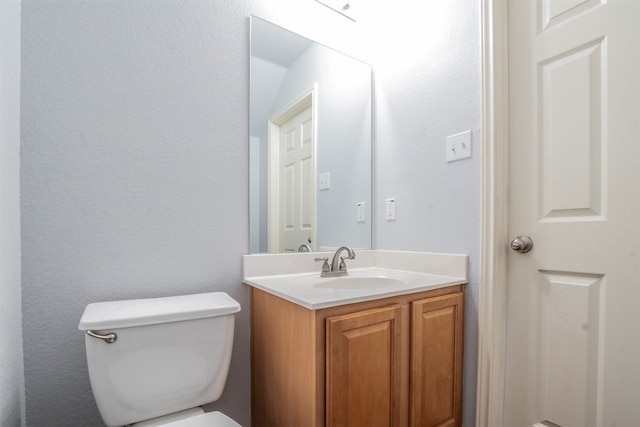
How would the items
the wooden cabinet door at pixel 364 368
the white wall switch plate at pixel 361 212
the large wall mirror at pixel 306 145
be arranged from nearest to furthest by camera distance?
1. the wooden cabinet door at pixel 364 368
2. the large wall mirror at pixel 306 145
3. the white wall switch plate at pixel 361 212

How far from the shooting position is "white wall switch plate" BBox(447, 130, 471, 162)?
4.20 ft

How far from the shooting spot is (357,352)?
957 millimetres

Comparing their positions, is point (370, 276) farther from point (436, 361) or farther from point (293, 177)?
point (293, 177)

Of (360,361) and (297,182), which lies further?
(297,182)

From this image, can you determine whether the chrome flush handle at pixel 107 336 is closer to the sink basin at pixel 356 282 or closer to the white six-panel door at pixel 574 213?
the sink basin at pixel 356 282

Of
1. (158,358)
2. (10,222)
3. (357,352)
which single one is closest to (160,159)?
(10,222)

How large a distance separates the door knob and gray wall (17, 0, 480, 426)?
143mm

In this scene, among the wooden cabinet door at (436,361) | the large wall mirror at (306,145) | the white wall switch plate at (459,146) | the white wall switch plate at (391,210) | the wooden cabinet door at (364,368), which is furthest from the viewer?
Result: the white wall switch plate at (391,210)

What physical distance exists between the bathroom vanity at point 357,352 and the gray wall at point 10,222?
70cm

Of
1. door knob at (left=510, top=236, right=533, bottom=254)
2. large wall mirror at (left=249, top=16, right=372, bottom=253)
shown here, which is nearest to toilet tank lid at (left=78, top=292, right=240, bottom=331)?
large wall mirror at (left=249, top=16, right=372, bottom=253)

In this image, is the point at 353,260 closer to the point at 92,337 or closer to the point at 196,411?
the point at 196,411

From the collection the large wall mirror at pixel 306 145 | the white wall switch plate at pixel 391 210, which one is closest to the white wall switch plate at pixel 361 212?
the large wall mirror at pixel 306 145

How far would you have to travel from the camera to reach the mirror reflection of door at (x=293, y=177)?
1425 mm

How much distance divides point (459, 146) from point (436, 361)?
88 cm
